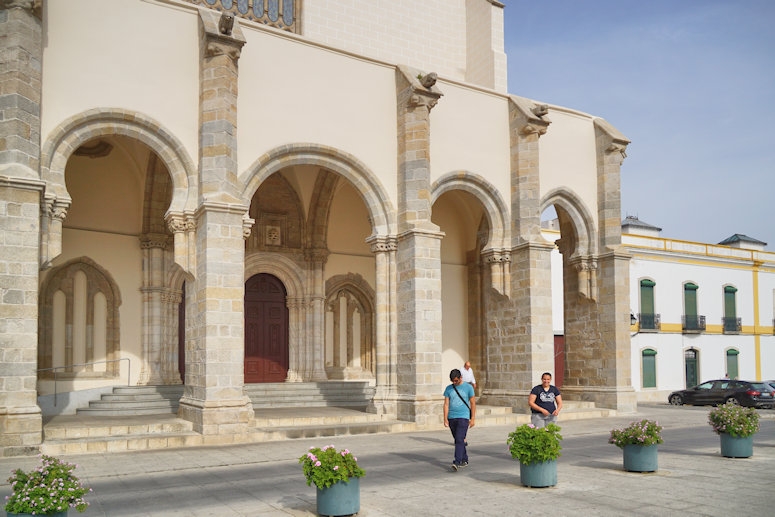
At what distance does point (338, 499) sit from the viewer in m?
6.93

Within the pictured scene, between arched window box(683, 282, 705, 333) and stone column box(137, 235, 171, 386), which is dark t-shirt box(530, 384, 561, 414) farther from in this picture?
arched window box(683, 282, 705, 333)

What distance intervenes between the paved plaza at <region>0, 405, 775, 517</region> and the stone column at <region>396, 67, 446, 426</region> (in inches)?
83.1

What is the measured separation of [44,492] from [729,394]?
23.9 meters

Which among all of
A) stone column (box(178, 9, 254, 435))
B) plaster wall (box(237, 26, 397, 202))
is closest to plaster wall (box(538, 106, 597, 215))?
plaster wall (box(237, 26, 397, 202))

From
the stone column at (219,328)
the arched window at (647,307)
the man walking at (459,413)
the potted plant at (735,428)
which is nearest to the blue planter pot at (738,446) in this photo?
the potted plant at (735,428)

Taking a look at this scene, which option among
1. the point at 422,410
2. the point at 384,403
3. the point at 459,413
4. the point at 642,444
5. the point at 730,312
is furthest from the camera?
the point at 730,312

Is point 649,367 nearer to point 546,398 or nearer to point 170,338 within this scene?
point 170,338

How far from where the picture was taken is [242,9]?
18938 millimetres

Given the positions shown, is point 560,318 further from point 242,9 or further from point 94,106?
point 94,106

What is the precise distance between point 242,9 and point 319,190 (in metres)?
5.02

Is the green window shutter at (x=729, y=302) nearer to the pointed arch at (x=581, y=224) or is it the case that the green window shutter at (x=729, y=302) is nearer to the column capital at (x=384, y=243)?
the pointed arch at (x=581, y=224)

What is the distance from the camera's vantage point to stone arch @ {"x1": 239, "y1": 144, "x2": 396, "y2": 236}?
14148mm

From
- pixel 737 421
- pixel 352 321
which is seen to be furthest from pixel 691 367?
pixel 737 421

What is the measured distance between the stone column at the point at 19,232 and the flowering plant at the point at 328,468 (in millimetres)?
6073
